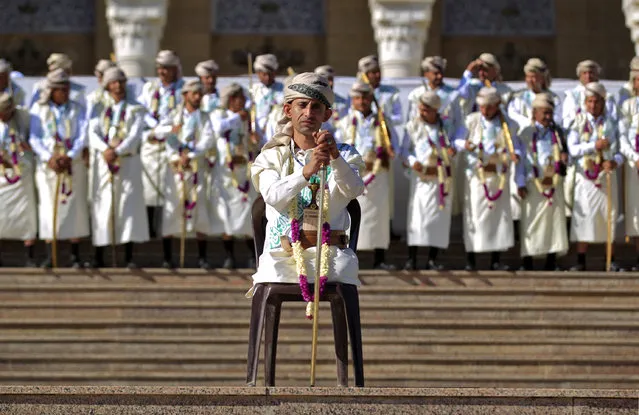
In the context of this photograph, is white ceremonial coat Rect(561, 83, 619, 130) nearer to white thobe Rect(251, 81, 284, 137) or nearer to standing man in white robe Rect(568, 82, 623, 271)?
standing man in white robe Rect(568, 82, 623, 271)

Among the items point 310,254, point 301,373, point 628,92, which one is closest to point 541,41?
point 628,92

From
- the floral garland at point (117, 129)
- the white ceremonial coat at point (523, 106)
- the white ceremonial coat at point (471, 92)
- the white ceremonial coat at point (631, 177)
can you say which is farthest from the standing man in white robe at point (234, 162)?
the white ceremonial coat at point (631, 177)

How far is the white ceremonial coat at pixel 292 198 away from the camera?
31.2ft

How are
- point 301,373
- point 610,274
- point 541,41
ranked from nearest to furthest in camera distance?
point 301,373 → point 610,274 → point 541,41

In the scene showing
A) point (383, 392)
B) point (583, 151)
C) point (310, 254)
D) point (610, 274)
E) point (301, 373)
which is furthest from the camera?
point (583, 151)

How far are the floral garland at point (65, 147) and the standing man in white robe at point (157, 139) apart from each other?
72cm

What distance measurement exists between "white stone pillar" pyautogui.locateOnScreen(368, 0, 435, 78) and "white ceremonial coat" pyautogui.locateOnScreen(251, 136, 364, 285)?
12272 millimetres

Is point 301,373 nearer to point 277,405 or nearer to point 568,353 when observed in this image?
point 568,353

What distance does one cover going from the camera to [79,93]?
54.9 feet

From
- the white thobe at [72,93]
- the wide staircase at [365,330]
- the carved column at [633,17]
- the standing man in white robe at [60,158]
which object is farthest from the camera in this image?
the carved column at [633,17]

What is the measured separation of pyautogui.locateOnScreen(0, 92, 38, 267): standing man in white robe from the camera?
16.0 metres

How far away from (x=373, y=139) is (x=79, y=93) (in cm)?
249

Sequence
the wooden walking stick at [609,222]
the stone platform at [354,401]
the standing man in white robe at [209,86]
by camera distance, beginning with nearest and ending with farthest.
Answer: the stone platform at [354,401], the wooden walking stick at [609,222], the standing man in white robe at [209,86]

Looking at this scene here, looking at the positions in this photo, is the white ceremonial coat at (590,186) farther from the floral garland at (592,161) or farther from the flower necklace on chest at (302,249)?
the flower necklace on chest at (302,249)
